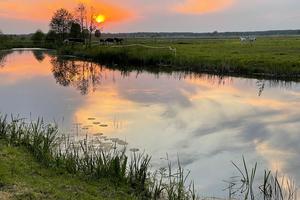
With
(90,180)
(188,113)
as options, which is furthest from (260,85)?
(90,180)

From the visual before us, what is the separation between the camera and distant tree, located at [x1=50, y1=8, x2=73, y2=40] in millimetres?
93188

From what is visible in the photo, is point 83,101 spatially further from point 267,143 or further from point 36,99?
point 267,143

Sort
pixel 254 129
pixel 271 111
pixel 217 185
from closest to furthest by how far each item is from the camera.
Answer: pixel 217 185 → pixel 254 129 → pixel 271 111

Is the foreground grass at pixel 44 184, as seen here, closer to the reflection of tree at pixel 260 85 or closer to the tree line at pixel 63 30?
the reflection of tree at pixel 260 85

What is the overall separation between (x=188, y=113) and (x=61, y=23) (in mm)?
78802

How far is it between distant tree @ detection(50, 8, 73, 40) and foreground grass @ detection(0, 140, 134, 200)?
8536 cm

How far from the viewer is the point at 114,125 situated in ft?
54.7

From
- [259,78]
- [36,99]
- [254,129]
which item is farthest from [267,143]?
[259,78]

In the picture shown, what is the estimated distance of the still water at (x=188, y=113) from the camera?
12.8 m

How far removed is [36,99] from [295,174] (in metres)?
15.9

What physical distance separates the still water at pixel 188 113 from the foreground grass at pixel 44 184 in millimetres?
2538

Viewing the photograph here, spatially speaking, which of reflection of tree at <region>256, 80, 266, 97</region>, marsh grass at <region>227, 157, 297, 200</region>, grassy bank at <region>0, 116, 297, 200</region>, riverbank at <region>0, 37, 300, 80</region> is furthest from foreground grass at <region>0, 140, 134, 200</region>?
riverbank at <region>0, 37, 300, 80</region>

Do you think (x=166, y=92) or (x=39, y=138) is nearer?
(x=39, y=138)

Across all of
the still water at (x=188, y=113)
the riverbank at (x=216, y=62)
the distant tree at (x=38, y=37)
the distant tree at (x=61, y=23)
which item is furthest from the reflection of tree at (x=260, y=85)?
the distant tree at (x=38, y=37)
